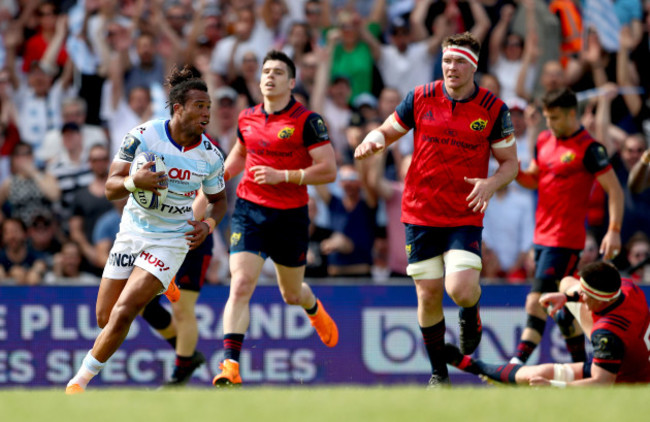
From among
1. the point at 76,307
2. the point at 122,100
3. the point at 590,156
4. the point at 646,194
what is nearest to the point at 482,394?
the point at 590,156

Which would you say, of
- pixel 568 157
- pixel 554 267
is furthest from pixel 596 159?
pixel 554 267

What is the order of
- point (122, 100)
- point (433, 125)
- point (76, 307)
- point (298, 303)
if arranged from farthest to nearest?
point (122, 100), point (76, 307), point (298, 303), point (433, 125)

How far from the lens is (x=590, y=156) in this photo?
9.95 metres

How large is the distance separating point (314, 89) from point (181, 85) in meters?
6.63

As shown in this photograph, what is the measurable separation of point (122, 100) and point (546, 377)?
8174mm

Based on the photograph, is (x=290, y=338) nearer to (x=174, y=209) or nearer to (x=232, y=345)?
(x=232, y=345)

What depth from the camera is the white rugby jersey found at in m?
7.86

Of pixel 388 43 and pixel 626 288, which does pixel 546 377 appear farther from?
pixel 388 43

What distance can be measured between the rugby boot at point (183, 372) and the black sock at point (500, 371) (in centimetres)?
291

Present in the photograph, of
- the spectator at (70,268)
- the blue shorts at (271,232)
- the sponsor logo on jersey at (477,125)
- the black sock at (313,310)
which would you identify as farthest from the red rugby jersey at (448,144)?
the spectator at (70,268)

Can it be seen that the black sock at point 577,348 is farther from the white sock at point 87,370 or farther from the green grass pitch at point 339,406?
the white sock at point 87,370

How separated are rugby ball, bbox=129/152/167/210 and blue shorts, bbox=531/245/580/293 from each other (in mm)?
4141

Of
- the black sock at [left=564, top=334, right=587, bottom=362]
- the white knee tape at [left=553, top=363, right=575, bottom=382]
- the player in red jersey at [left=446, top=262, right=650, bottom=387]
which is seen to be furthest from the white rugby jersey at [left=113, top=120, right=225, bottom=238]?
the black sock at [left=564, top=334, right=587, bottom=362]

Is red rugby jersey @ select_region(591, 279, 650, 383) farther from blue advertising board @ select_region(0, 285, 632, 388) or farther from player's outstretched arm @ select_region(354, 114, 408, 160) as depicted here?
blue advertising board @ select_region(0, 285, 632, 388)
